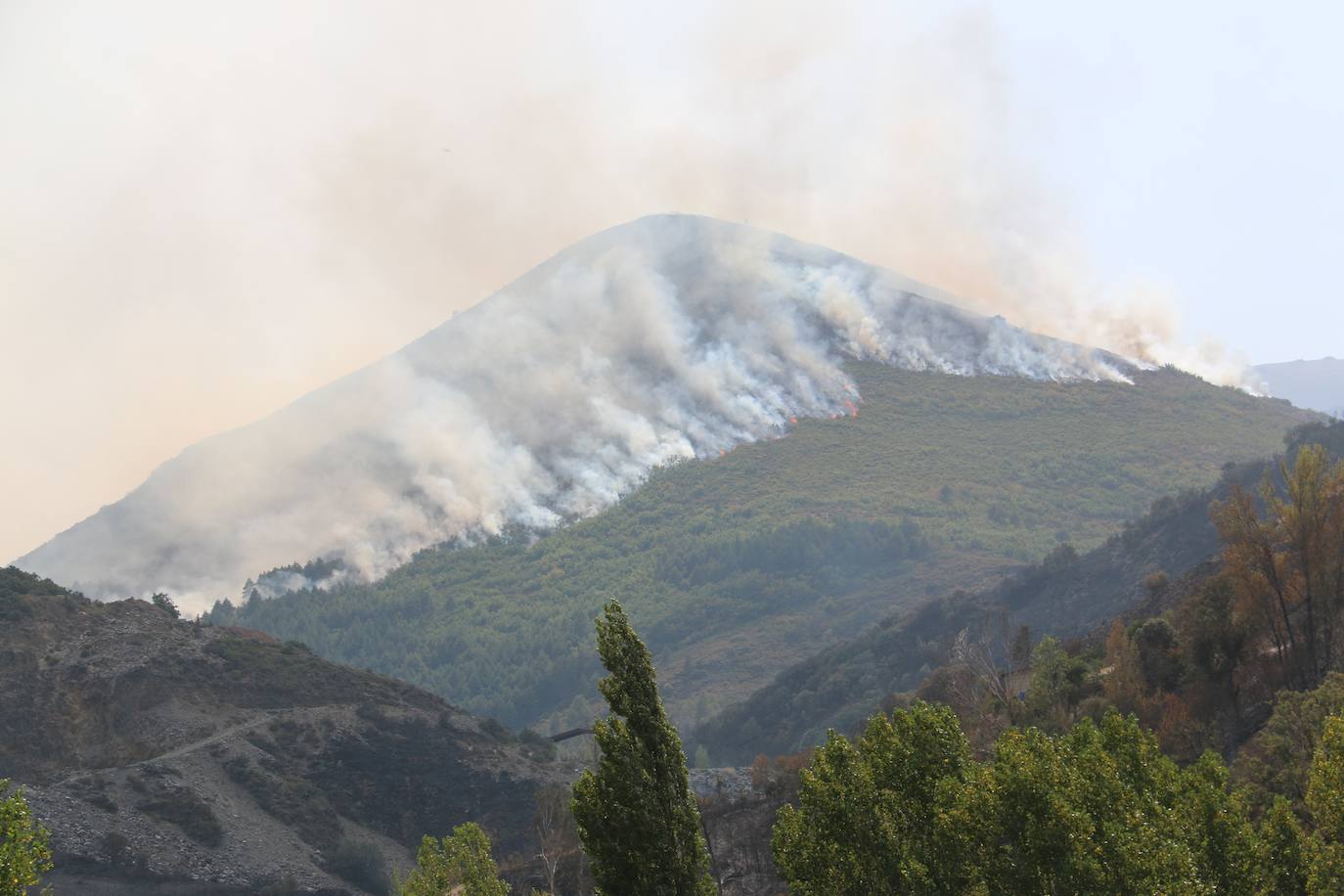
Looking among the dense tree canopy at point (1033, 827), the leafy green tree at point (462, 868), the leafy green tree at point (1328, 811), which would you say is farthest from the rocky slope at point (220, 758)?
the leafy green tree at point (1328, 811)

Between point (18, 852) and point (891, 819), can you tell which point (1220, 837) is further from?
point (18, 852)

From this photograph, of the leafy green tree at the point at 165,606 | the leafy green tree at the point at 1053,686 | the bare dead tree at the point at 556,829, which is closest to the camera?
the leafy green tree at the point at 1053,686

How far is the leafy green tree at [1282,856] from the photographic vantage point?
32062 mm

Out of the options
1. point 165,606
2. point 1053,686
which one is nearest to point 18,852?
point 1053,686

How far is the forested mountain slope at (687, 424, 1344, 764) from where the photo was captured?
176 meters

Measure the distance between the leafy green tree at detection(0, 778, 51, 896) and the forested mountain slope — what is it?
148375 mm

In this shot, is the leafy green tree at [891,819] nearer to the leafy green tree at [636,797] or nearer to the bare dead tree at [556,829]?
the leafy green tree at [636,797]

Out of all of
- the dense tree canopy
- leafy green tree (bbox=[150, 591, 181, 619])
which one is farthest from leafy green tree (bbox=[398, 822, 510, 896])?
leafy green tree (bbox=[150, 591, 181, 619])

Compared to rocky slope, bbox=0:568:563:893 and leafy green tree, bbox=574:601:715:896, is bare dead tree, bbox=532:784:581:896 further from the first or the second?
leafy green tree, bbox=574:601:715:896

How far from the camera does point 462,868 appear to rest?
64188 mm

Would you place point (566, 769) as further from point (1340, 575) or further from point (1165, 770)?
point (1165, 770)

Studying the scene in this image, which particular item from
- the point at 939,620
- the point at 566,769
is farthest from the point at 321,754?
the point at 939,620

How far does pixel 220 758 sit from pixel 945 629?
109 m

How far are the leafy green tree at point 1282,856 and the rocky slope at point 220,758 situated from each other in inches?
3740
